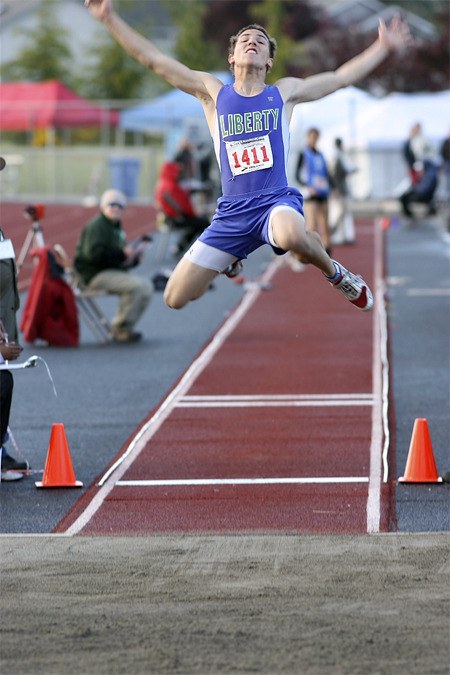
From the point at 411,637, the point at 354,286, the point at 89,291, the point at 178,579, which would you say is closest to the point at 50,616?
the point at 178,579

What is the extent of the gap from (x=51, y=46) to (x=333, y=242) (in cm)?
3533

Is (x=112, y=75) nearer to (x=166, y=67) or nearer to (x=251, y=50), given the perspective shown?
(x=166, y=67)

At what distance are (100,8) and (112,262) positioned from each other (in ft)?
24.9

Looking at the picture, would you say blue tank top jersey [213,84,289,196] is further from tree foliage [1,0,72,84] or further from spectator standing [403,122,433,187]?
tree foliage [1,0,72,84]

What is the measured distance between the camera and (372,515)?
820 centimetres

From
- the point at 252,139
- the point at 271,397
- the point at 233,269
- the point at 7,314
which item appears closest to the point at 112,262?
the point at 271,397

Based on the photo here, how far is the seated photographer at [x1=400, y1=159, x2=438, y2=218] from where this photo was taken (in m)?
33.4

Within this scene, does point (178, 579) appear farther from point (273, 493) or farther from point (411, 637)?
point (273, 493)

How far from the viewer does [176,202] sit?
24.4m

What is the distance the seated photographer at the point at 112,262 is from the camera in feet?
51.5

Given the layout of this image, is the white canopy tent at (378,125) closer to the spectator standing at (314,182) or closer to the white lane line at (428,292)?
the spectator standing at (314,182)

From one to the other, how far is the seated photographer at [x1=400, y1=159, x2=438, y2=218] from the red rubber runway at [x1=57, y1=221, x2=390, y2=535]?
16757 millimetres

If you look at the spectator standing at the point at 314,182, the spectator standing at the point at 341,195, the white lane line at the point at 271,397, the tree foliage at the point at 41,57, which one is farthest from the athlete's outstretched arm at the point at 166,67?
the tree foliage at the point at 41,57

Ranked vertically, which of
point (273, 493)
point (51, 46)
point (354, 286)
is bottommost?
point (273, 493)
